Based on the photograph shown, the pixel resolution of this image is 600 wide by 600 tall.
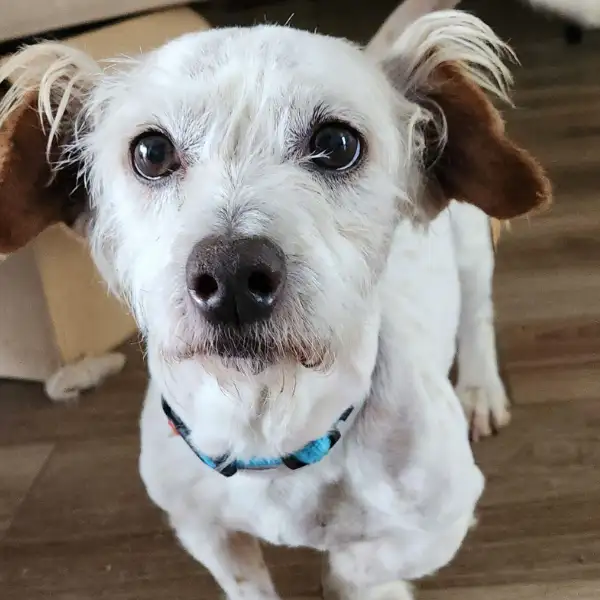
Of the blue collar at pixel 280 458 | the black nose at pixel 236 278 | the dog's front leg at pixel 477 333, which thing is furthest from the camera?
the dog's front leg at pixel 477 333

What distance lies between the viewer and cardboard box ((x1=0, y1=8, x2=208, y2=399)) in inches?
61.9

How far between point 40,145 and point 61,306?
30.4 inches

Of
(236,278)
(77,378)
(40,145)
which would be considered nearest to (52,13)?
(77,378)

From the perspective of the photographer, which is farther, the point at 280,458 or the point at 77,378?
the point at 77,378

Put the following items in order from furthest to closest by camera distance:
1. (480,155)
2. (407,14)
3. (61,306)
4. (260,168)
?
(61,306) < (407,14) < (480,155) < (260,168)

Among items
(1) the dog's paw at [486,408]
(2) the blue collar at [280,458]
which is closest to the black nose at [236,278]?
(2) the blue collar at [280,458]

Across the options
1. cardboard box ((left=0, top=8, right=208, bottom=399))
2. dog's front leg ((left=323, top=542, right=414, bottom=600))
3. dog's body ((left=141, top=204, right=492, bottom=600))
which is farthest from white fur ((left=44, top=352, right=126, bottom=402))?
dog's front leg ((left=323, top=542, right=414, bottom=600))

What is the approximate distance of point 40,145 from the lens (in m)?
0.90

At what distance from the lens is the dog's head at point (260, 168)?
0.71 m

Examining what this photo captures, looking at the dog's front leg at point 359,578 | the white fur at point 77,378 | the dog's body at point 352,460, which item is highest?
the dog's body at point 352,460

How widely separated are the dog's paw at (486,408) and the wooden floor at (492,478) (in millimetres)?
23

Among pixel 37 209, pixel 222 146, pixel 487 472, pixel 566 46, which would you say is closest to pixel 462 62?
pixel 222 146

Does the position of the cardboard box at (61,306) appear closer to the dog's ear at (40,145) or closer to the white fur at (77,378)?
the white fur at (77,378)

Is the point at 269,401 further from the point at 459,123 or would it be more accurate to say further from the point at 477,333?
the point at 477,333
